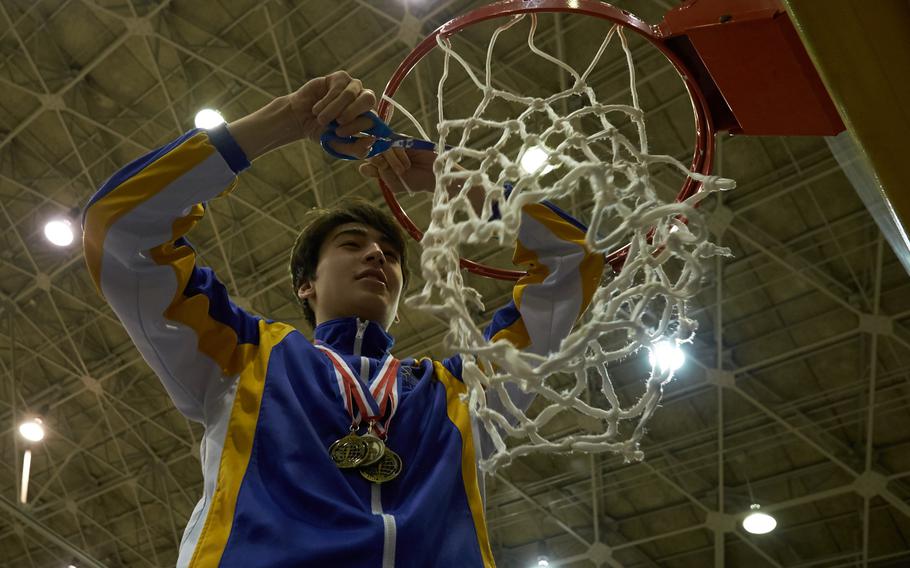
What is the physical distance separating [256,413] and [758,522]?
32.7 ft

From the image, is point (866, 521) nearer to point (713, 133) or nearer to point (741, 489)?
point (741, 489)

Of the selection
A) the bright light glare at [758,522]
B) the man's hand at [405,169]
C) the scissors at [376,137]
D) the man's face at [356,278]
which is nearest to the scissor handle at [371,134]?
the scissors at [376,137]

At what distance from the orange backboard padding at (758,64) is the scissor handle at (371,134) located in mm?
878

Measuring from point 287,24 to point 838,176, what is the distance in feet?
20.0

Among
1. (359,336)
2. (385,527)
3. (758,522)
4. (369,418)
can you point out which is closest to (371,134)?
(359,336)

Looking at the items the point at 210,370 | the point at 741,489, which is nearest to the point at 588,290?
the point at 210,370

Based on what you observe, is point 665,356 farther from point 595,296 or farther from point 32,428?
point 32,428

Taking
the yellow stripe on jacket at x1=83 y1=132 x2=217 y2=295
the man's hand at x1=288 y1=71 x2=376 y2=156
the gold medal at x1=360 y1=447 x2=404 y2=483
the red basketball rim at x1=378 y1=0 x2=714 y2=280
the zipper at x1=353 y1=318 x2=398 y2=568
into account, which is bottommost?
the zipper at x1=353 y1=318 x2=398 y2=568

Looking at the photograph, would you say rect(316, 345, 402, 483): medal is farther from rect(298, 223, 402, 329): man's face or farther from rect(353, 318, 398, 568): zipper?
rect(298, 223, 402, 329): man's face

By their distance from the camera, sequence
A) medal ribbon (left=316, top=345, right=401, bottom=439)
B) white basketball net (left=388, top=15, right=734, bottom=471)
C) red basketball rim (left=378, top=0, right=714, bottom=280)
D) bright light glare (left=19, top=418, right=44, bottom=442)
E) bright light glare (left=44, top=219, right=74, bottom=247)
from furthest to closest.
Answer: bright light glare (left=19, top=418, right=44, bottom=442)
bright light glare (left=44, top=219, right=74, bottom=247)
red basketball rim (left=378, top=0, right=714, bottom=280)
medal ribbon (left=316, top=345, right=401, bottom=439)
white basketball net (left=388, top=15, right=734, bottom=471)

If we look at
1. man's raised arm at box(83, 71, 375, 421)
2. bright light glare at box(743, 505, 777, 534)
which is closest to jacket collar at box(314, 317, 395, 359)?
man's raised arm at box(83, 71, 375, 421)

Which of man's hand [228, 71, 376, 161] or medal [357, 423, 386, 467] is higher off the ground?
man's hand [228, 71, 376, 161]

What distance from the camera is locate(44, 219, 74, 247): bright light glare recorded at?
32.4 ft

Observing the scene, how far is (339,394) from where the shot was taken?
6.25ft
